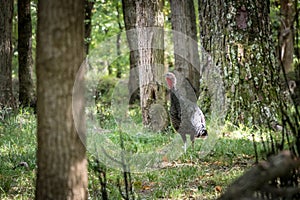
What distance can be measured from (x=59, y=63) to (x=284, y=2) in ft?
59.7

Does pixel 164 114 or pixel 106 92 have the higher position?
pixel 106 92

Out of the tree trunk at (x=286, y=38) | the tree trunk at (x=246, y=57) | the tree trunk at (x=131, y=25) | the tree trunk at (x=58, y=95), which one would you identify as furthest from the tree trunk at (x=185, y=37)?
the tree trunk at (x=58, y=95)

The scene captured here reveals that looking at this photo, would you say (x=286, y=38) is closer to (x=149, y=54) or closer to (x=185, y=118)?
(x=149, y=54)

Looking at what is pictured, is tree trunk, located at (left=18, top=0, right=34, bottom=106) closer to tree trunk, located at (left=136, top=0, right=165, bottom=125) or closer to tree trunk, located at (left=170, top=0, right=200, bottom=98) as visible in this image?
tree trunk, located at (left=170, top=0, right=200, bottom=98)

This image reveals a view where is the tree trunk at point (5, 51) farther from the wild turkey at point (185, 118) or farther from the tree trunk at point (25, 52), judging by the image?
the wild turkey at point (185, 118)

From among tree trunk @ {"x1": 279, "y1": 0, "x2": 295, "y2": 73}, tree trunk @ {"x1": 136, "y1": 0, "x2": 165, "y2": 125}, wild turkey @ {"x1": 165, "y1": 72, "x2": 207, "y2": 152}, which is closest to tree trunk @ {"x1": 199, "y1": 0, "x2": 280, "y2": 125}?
wild turkey @ {"x1": 165, "y1": 72, "x2": 207, "y2": 152}

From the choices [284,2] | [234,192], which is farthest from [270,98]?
[284,2]

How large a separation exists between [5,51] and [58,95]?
8.89 m

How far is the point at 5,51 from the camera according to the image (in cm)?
1209

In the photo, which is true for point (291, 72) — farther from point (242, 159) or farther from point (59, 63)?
point (59, 63)

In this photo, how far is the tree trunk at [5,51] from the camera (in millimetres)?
11914

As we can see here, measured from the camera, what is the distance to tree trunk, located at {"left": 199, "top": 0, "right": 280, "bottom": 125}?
9.25 m

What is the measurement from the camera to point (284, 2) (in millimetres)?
20656

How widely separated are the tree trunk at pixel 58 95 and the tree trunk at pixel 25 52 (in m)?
11.1
